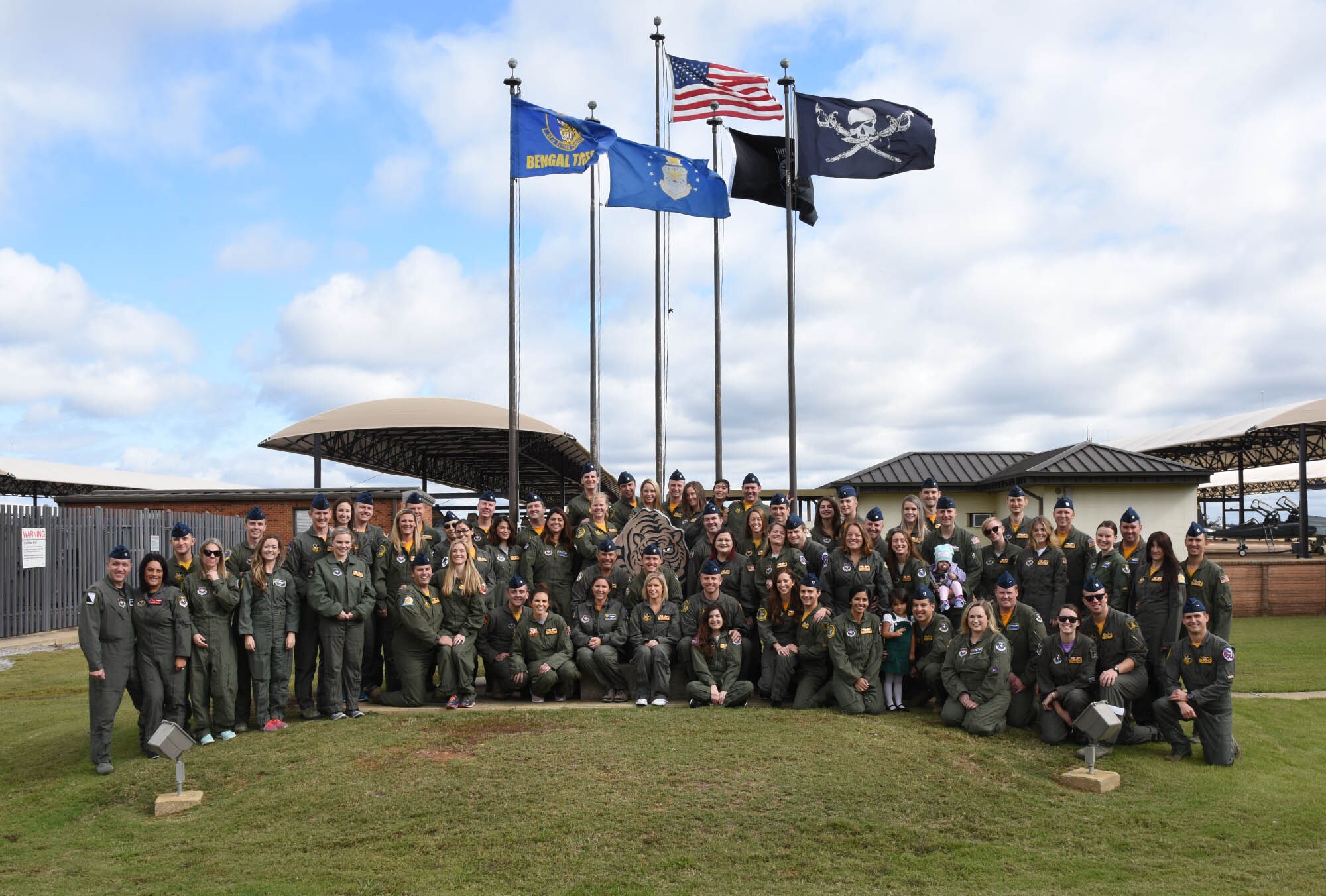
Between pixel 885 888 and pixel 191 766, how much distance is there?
18.4ft

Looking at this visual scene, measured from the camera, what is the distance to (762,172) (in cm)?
1573

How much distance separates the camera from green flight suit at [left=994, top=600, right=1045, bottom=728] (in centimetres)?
876

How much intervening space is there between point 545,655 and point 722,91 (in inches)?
401

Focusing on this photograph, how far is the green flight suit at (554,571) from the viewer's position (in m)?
10.6

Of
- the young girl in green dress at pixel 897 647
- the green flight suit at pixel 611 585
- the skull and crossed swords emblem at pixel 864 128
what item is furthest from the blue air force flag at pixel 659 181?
the young girl in green dress at pixel 897 647

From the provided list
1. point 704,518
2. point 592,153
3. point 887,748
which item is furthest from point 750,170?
point 887,748

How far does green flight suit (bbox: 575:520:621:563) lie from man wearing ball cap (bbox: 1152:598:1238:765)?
18.8 ft

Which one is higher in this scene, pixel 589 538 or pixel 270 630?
pixel 589 538

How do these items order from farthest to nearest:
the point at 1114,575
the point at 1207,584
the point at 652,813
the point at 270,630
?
the point at 1114,575 → the point at 1207,584 → the point at 270,630 → the point at 652,813

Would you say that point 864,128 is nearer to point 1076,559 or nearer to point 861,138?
point 861,138

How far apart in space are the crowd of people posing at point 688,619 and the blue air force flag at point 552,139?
7007 millimetres

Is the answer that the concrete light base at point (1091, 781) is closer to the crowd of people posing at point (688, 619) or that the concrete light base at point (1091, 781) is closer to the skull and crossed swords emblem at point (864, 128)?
the crowd of people posing at point (688, 619)

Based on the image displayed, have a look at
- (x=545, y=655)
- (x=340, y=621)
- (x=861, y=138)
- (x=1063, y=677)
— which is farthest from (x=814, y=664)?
(x=861, y=138)

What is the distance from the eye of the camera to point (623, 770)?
7246mm
